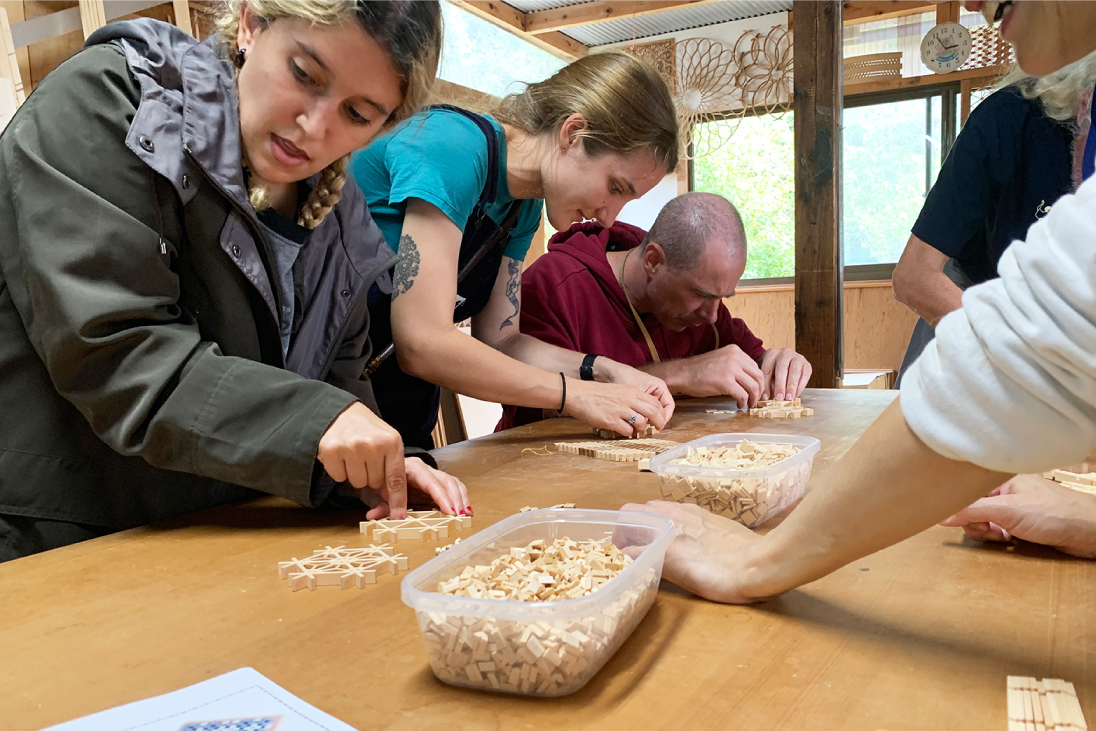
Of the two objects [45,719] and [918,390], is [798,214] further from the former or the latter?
[45,719]

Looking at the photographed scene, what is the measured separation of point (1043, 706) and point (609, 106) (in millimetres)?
1636

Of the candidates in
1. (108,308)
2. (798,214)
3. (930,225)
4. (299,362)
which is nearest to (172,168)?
(108,308)

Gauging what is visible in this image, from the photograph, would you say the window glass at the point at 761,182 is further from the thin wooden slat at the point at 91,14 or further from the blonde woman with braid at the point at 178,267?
the blonde woman with braid at the point at 178,267

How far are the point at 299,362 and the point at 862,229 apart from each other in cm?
704

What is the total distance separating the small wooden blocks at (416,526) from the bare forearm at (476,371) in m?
0.63

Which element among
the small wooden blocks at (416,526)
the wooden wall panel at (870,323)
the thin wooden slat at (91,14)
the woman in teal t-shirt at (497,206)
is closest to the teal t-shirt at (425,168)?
the woman in teal t-shirt at (497,206)

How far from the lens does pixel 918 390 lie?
2.21 feet

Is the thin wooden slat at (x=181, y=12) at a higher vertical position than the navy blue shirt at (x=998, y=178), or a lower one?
higher

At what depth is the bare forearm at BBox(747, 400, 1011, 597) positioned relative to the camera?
686mm

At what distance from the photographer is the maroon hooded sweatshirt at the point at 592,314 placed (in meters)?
2.73

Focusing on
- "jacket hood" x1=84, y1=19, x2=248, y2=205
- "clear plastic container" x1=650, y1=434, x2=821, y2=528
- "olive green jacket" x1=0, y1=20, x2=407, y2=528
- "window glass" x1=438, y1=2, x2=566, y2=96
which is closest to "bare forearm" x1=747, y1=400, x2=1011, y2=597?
"clear plastic container" x1=650, y1=434, x2=821, y2=528

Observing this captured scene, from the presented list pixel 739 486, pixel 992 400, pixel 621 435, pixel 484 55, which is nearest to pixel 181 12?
pixel 621 435

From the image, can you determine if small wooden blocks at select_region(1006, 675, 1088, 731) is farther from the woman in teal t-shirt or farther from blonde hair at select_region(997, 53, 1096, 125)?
blonde hair at select_region(997, 53, 1096, 125)

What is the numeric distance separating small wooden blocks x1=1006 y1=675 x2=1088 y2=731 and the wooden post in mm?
3005
